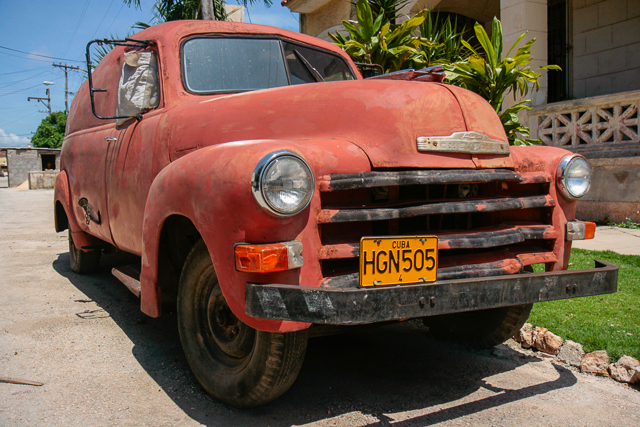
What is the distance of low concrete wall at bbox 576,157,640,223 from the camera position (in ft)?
23.8

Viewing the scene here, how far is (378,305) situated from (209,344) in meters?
1.05

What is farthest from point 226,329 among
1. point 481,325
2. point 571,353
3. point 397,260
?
point 571,353

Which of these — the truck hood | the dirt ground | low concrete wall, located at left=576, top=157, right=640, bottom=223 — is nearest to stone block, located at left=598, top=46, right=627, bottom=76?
low concrete wall, located at left=576, top=157, right=640, bottom=223

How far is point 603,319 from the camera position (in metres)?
3.56

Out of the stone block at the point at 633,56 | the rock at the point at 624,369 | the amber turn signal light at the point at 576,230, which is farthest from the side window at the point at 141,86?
the stone block at the point at 633,56

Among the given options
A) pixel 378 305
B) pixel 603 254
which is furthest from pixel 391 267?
→ pixel 603 254

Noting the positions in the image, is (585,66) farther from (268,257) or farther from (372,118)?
(268,257)

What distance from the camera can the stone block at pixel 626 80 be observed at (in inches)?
372

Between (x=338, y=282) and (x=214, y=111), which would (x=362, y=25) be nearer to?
(x=214, y=111)

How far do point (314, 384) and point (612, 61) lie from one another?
9.77 m

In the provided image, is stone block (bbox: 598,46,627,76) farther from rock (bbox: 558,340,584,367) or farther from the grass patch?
rock (bbox: 558,340,584,367)

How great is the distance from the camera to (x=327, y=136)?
254 cm

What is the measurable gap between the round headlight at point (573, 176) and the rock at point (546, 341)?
40.6 inches

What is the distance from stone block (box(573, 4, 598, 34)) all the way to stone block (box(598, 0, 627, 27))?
0.10 metres
